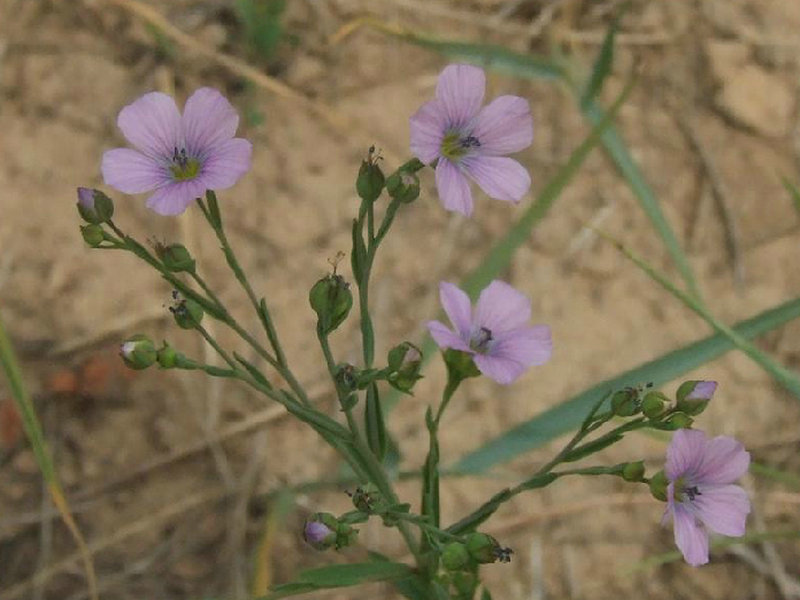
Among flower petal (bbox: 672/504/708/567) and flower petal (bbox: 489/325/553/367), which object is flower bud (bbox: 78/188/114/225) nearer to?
flower petal (bbox: 489/325/553/367)

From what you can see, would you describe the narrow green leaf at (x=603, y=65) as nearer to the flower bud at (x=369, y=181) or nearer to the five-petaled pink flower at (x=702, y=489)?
the flower bud at (x=369, y=181)

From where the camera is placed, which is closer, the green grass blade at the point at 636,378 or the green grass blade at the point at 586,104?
the green grass blade at the point at 636,378

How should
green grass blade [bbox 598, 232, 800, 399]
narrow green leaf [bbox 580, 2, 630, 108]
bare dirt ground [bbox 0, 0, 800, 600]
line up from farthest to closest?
1. bare dirt ground [bbox 0, 0, 800, 600]
2. narrow green leaf [bbox 580, 2, 630, 108]
3. green grass blade [bbox 598, 232, 800, 399]

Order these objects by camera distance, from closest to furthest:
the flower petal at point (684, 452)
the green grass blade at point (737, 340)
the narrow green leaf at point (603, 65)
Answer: the flower petal at point (684, 452), the green grass blade at point (737, 340), the narrow green leaf at point (603, 65)

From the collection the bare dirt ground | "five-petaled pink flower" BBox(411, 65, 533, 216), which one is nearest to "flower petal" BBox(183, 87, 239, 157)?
"five-petaled pink flower" BBox(411, 65, 533, 216)

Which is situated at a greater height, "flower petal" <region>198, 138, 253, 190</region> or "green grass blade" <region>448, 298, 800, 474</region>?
"green grass blade" <region>448, 298, 800, 474</region>

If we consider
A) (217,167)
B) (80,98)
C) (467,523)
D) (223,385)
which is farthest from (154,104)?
(80,98)

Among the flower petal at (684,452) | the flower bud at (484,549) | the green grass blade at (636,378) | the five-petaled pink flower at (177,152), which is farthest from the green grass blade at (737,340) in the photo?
the five-petaled pink flower at (177,152)
